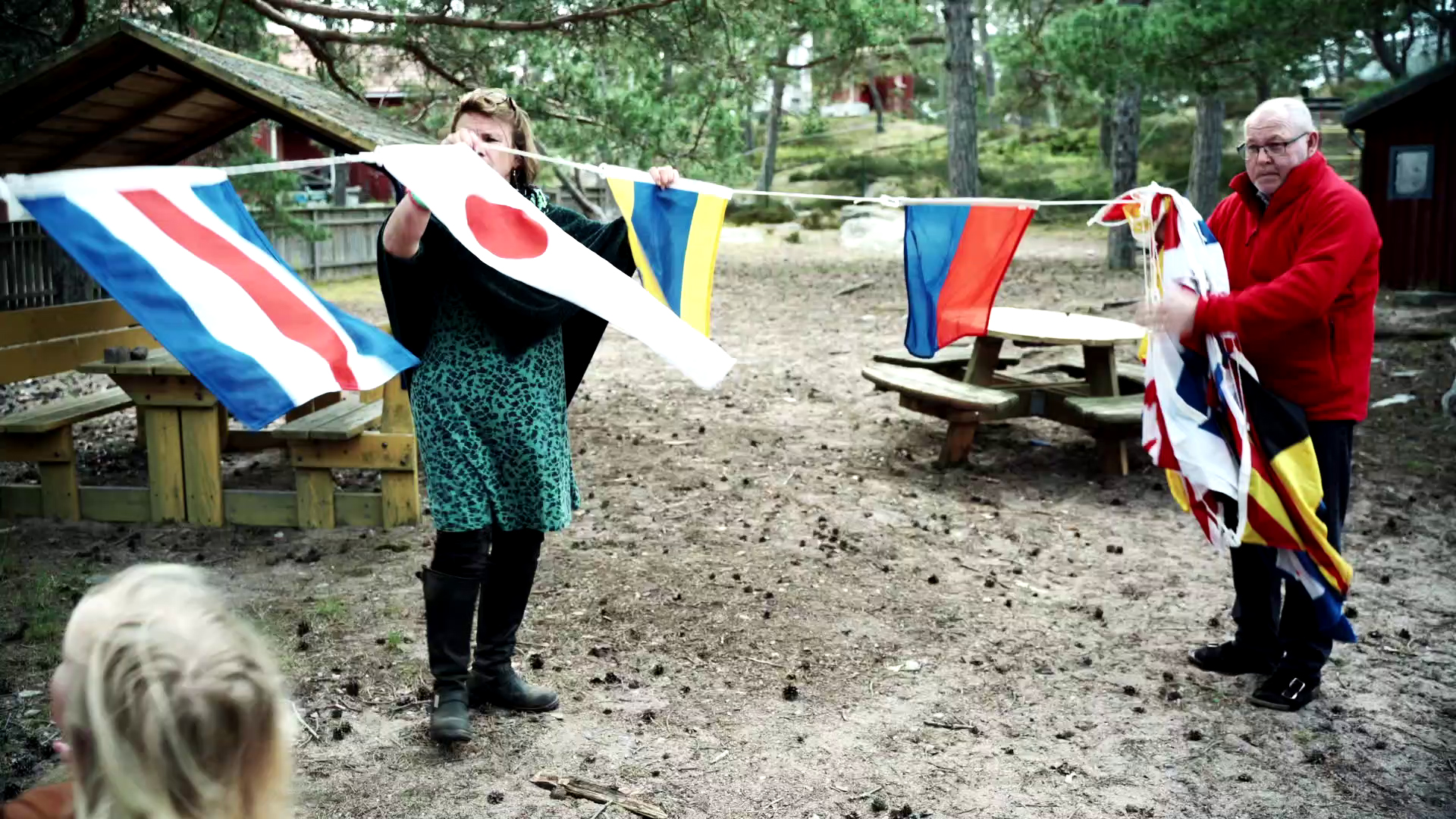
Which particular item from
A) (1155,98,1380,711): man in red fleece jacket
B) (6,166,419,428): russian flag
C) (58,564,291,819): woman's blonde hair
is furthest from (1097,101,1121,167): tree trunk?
(58,564,291,819): woman's blonde hair

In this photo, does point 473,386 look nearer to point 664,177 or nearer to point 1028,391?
point 664,177

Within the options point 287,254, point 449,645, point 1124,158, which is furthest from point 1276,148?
point 287,254

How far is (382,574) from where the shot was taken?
5797 millimetres

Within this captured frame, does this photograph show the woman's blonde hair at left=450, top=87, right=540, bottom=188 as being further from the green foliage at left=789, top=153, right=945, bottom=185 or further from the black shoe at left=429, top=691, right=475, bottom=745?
the green foliage at left=789, top=153, right=945, bottom=185

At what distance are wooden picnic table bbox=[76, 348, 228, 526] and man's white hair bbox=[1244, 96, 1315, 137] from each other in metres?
5.00

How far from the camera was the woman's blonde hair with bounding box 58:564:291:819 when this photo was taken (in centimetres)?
149

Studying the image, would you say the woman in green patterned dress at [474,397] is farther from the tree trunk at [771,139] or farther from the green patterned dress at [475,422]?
the tree trunk at [771,139]

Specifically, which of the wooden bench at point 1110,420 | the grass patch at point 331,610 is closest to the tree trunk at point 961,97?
the wooden bench at point 1110,420

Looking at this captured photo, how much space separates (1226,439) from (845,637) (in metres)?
1.69

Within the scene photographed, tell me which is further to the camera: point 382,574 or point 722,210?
point 382,574

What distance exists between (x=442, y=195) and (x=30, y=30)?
5.13 metres

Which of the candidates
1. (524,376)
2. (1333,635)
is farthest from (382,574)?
(1333,635)

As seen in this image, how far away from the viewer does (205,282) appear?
317cm

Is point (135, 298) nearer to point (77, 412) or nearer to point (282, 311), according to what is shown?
point (282, 311)
